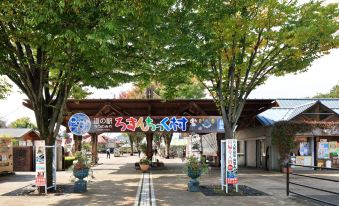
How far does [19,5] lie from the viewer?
10195 millimetres

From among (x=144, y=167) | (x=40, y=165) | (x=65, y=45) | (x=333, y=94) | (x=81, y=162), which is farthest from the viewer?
(x=333, y=94)

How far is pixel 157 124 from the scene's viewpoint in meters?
27.6

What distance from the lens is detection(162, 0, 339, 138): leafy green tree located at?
14148mm

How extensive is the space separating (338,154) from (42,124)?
20867 millimetres

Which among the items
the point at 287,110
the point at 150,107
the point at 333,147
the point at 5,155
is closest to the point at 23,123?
the point at 150,107

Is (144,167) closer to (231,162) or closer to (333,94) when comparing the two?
(231,162)

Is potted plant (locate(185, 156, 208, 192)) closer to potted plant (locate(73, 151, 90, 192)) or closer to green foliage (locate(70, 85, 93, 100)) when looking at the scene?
potted plant (locate(73, 151, 90, 192))

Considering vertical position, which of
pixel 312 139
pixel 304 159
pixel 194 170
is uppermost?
pixel 312 139

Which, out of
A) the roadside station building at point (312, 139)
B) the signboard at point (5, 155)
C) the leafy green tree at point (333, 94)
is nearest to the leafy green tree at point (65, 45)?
the signboard at point (5, 155)

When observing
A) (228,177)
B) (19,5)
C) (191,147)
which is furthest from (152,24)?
(191,147)

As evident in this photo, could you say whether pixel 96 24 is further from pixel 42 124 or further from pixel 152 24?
pixel 42 124

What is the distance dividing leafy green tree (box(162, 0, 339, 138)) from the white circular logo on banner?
12160 millimetres

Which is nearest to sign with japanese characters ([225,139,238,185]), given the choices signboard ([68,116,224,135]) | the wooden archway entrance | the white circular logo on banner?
signboard ([68,116,224,135])

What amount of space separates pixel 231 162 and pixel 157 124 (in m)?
12.5
